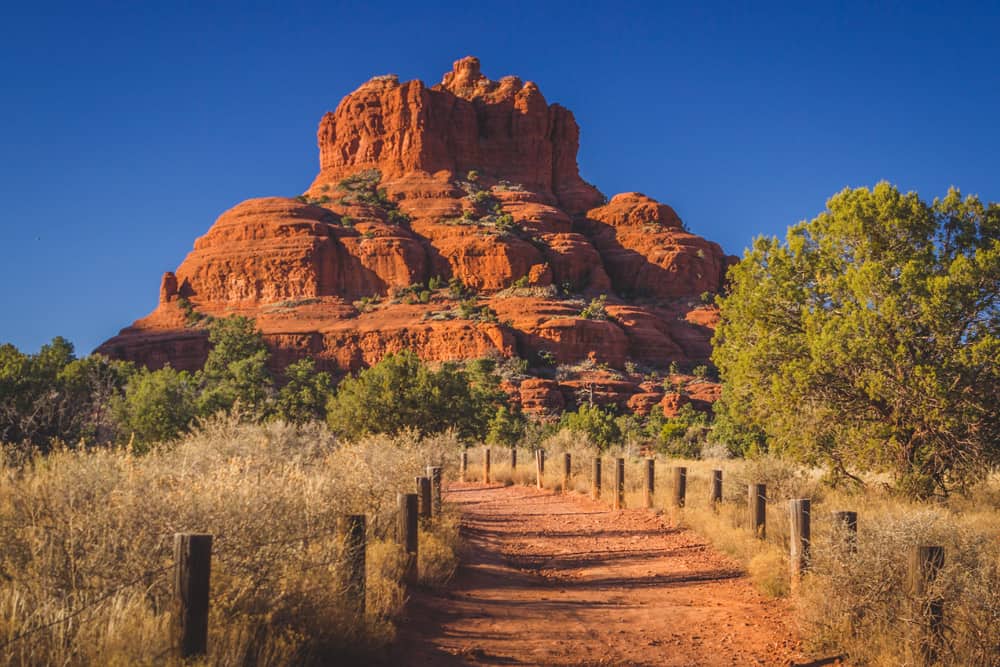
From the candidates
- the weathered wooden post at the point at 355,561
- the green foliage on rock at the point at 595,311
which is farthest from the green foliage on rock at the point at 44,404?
the green foliage on rock at the point at 595,311

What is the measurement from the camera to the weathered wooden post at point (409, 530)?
8.05 metres

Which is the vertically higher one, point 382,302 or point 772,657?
point 382,302

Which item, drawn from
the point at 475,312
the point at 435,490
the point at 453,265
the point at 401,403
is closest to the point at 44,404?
the point at 401,403

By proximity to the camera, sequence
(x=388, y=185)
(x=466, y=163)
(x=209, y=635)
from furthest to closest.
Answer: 1. (x=466, y=163)
2. (x=388, y=185)
3. (x=209, y=635)

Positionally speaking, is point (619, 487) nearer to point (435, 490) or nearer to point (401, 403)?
point (435, 490)

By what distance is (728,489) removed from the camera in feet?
46.1

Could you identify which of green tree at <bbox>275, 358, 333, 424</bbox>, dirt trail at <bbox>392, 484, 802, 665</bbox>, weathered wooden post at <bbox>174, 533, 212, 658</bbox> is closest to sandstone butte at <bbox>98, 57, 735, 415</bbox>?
green tree at <bbox>275, 358, 333, 424</bbox>

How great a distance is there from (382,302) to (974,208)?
75970 millimetres

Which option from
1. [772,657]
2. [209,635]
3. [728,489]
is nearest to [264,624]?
[209,635]

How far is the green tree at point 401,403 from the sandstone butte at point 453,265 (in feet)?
120

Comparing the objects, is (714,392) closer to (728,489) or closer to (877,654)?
(728,489)

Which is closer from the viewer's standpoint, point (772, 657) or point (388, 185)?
point (772, 657)

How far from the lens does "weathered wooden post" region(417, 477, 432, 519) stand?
1002 centimetres

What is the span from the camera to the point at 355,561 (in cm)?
640
